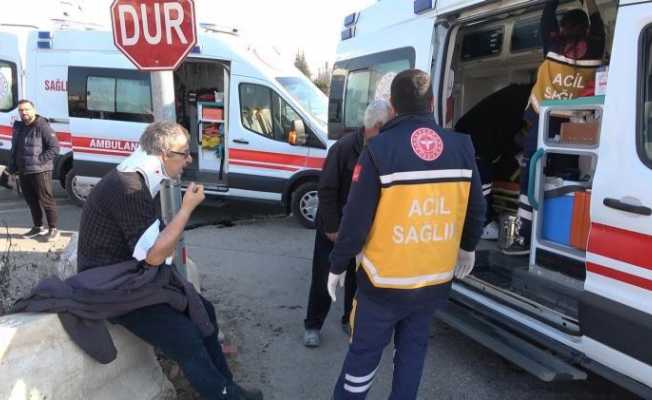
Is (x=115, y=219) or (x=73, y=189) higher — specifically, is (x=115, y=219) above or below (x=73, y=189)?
above

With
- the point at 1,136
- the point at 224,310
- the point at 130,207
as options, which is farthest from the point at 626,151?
the point at 1,136

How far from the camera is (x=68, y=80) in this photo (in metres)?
7.86

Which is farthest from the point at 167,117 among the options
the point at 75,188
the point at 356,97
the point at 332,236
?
the point at 75,188

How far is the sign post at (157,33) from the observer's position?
10.4 ft

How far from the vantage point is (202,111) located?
26.9ft

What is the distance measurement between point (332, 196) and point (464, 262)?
1.00 metres

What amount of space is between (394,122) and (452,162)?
0.32 meters

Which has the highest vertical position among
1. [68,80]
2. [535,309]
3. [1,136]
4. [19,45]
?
[19,45]

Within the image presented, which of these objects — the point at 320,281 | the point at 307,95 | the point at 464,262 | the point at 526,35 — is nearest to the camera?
the point at 464,262

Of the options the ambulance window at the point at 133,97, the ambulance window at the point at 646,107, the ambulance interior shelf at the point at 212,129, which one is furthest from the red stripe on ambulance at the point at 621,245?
the ambulance window at the point at 133,97

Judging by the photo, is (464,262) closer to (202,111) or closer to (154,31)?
(154,31)

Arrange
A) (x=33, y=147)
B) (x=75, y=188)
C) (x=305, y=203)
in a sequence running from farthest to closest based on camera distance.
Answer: (x=75, y=188) < (x=305, y=203) < (x=33, y=147)

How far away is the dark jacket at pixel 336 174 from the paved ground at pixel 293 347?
0.96 meters

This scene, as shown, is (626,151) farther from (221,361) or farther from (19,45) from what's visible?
(19,45)
